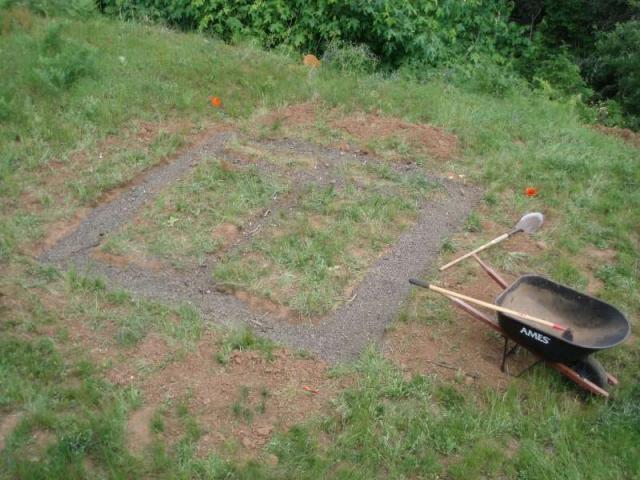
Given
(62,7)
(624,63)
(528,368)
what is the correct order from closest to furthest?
(528,368)
(62,7)
(624,63)

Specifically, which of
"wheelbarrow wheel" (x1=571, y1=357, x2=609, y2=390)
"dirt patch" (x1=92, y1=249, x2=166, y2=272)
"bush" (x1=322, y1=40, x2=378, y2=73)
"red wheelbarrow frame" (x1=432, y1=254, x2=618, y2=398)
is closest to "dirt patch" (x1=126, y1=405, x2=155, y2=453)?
"dirt patch" (x1=92, y1=249, x2=166, y2=272)

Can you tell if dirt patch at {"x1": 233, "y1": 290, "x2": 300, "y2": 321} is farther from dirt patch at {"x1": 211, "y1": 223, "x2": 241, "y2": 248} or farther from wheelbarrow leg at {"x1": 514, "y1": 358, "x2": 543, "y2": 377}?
wheelbarrow leg at {"x1": 514, "y1": 358, "x2": 543, "y2": 377}

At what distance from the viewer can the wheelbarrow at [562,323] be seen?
193 inches

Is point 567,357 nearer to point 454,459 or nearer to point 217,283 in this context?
point 454,459

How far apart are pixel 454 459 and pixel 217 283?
2.59m

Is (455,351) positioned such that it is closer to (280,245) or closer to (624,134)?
(280,245)

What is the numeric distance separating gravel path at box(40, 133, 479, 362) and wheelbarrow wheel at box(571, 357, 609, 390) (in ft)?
4.92

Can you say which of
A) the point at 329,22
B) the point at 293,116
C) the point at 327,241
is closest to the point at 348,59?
the point at 329,22

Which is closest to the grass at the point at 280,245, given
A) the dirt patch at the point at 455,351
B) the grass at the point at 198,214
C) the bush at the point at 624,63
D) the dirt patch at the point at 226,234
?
the dirt patch at the point at 455,351

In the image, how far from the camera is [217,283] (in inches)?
243

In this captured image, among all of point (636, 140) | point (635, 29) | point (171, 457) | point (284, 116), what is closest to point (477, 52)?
point (635, 29)

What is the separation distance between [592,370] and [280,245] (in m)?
2.94

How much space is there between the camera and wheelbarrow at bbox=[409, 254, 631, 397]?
491cm

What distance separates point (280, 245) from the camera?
6.66 metres
